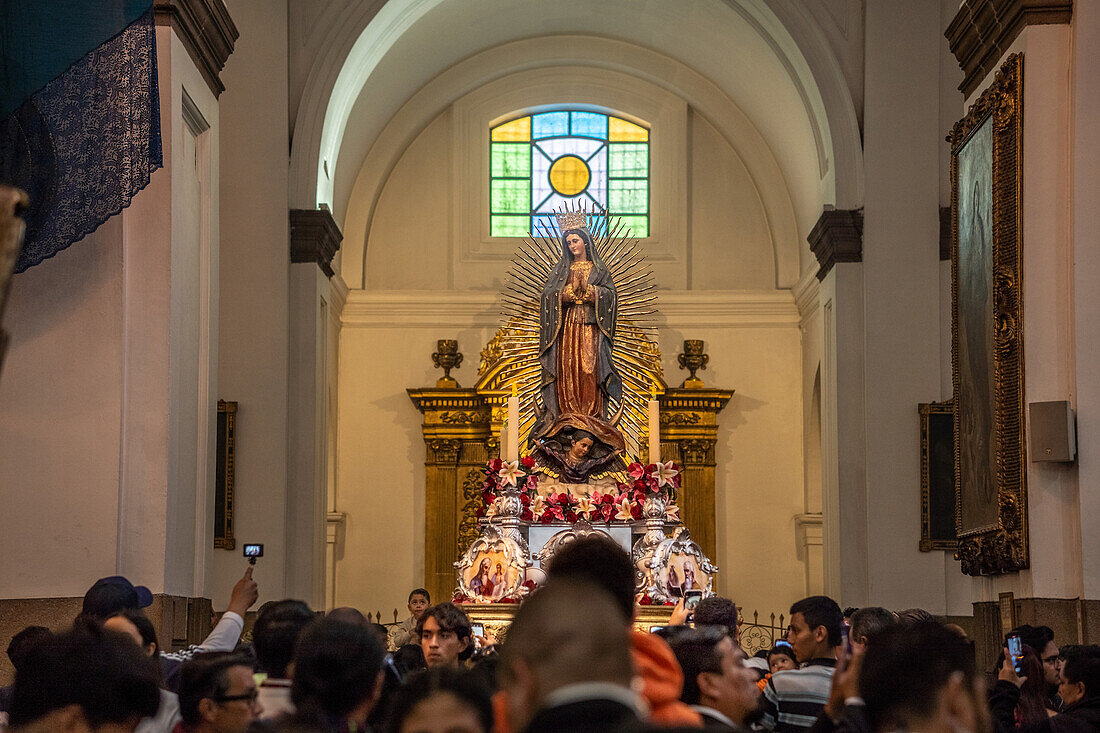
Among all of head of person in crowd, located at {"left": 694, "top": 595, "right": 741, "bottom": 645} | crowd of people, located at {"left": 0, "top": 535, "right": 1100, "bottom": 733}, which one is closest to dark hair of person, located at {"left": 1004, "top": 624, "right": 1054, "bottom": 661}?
head of person in crowd, located at {"left": 694, "top": 595, "right": 741, "bottom": 645}

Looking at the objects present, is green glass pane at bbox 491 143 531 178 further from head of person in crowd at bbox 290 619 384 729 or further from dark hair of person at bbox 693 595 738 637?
head of person in crowd at bbox 290 619 384 729

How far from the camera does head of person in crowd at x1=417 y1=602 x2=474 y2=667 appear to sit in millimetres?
6004

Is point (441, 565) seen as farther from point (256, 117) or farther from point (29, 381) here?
point (29, 381)

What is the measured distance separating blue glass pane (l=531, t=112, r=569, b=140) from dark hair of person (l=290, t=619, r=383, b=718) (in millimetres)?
16483

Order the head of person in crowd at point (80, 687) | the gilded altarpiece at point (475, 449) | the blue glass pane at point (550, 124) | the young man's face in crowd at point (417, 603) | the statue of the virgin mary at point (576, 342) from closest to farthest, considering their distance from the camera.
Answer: the head of person in crowd at point (80, 687) < the young man's face in crowd at point (417, 603) < the statue of the virgin mary at point (576, 342) < the gilded altarpiece at point (475, 449) < the blue glass pane at point (550, 124)

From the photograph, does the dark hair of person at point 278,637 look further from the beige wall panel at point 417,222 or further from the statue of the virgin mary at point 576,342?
the beige wall panel at point 417,222

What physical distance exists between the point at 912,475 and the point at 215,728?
1139 cm

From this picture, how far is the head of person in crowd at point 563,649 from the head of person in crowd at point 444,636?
3451 mm

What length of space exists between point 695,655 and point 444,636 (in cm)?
225

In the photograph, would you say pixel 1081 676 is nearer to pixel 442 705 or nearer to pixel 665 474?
pixel 442 705

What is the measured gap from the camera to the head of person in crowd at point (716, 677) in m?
3.89

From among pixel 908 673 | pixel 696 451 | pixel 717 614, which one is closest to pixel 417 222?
pixel 696 451

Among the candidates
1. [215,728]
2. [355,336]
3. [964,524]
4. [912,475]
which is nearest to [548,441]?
[912,475]

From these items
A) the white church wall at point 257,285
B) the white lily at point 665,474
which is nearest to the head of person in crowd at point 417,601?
the white lily at point 665,474
